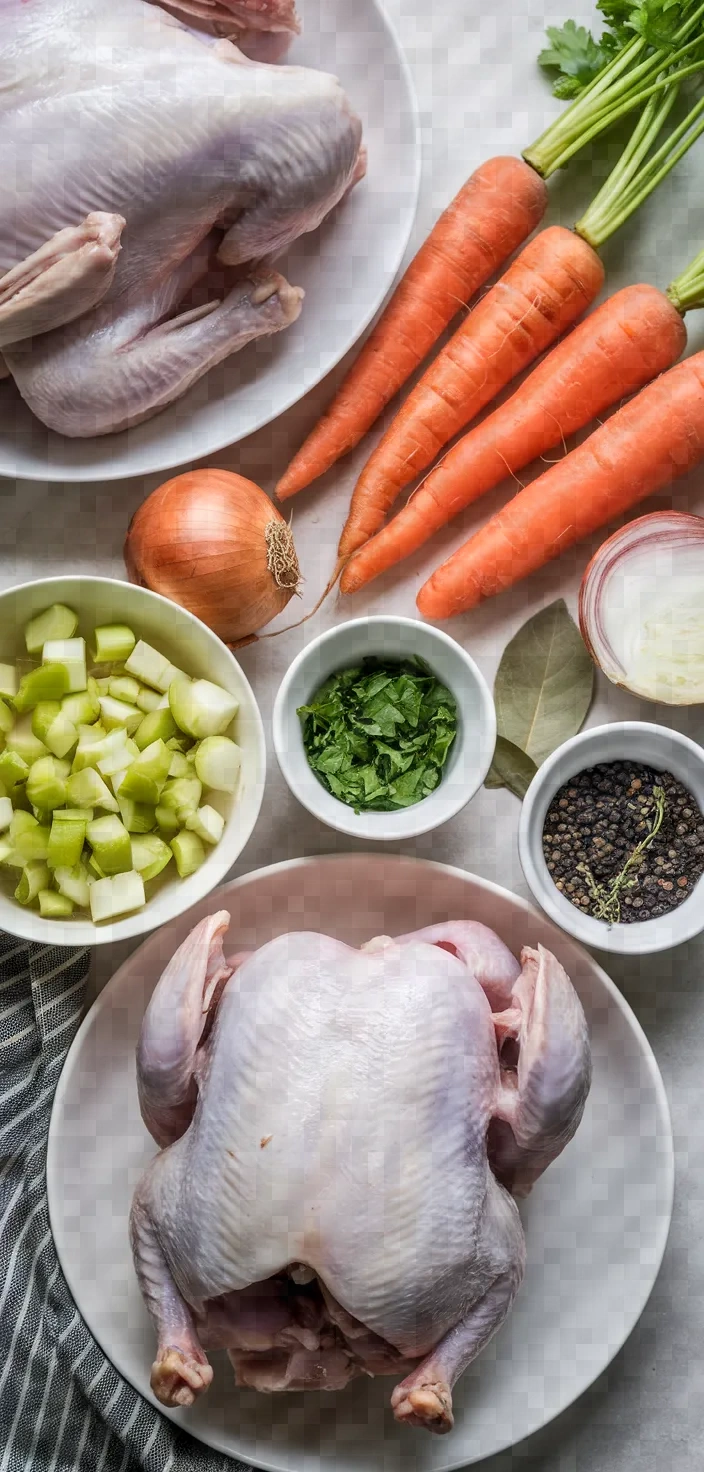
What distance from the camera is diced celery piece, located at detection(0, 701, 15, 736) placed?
150cm

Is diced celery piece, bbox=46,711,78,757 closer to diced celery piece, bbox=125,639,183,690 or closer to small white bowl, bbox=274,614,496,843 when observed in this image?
diced celery piece, bbox=125,639,183,690

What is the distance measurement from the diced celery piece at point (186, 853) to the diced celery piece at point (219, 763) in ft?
0.26

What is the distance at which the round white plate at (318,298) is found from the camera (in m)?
1.60

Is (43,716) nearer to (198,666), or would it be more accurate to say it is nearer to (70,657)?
(70,657)

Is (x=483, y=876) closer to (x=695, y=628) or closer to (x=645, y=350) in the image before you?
(x=695, y=628)

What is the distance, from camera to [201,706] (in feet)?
4.99

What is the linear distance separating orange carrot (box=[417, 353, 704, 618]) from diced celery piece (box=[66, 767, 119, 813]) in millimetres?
560

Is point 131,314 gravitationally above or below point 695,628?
below

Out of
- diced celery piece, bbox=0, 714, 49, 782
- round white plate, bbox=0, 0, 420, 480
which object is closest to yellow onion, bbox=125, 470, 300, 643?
round white plate, bbox=0, 0, 420, 480

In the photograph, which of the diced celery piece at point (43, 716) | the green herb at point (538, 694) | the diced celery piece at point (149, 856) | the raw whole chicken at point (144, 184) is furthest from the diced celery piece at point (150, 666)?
the green herb at point (538, 694)

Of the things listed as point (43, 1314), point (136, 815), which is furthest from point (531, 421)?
point (43, 1314)

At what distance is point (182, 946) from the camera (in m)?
1.44

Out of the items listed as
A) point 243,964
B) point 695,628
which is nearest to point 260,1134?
point 243,964

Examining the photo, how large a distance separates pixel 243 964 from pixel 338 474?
0.80 metres
